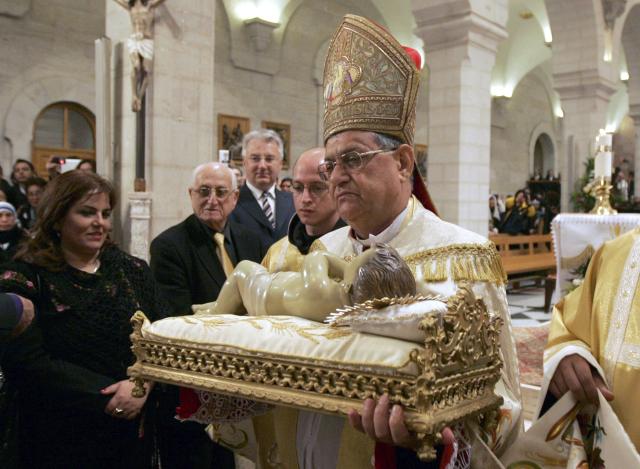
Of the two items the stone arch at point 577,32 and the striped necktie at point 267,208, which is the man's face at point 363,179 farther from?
the stone arch at point 577,32

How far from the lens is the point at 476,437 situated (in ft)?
4.64

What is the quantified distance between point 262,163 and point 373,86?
244 centimetres

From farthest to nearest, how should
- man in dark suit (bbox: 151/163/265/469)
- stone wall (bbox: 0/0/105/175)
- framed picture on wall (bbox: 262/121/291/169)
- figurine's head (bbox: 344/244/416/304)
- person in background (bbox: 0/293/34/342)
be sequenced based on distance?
framed picture on wall (bbox: 262/121/291/169)
stone wall (bbox: 0/0/105/175)
man in dark suit (bbox: 151/163/265/469)
person in background (bbox: 0/293/34/342)
figurine's head (bbox: 344/244/416/304)

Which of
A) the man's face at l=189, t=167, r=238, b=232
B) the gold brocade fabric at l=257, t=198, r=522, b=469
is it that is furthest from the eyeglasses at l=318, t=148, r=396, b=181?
the man's face at l=189, t=167, r=238, b=232

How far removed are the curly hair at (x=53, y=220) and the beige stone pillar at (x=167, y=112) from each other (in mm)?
3725

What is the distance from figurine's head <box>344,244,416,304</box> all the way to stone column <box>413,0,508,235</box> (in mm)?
6990

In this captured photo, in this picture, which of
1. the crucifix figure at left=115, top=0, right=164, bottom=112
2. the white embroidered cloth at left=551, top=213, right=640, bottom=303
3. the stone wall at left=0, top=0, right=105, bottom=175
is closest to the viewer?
the white embroidered cloth at left=551, top=213, right=640, bottom=303

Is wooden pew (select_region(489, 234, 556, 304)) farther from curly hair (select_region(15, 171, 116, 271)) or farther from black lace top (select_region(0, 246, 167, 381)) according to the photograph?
curly hair (select_region(15, 171, 116, 271))

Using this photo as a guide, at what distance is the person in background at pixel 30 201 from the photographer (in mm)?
5414

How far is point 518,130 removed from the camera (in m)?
21.1

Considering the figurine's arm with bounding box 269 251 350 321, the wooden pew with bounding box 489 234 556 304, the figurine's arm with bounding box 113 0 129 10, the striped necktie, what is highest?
the figurine's arm with bounding box 113 0 129 10

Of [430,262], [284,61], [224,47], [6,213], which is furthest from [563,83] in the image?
[430,262]

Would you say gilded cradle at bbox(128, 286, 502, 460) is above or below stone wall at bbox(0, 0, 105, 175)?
below

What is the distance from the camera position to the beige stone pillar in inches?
240
